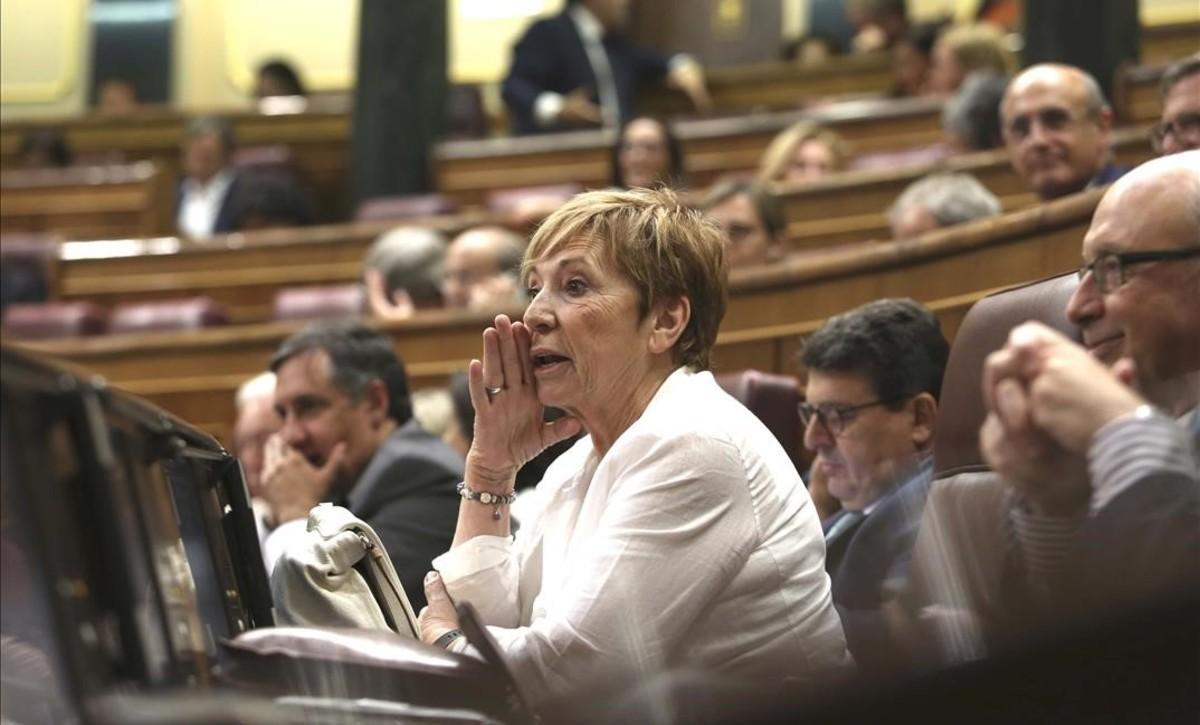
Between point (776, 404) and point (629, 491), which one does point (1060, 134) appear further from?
point (629, 491)

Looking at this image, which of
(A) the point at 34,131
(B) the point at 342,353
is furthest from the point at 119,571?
(A) the point at 34,131

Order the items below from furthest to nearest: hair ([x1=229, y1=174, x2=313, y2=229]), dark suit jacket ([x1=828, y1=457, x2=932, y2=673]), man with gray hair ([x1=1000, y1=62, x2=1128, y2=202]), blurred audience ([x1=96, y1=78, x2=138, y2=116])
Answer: blurred audience ([x1=96, y1=78, x2=138, y2=116]), hair ([x1=229, y1=174, x2=313, y2=229]), man with gray hair ([x1=1000, y1=62, x2=1128, y2=202]), dark suit jacket ([x1=828, y1=457, x2=932, y2=673])

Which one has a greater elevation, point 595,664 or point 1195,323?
point 1195,323

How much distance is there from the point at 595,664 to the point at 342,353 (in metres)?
1.52

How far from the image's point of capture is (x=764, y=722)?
972mm

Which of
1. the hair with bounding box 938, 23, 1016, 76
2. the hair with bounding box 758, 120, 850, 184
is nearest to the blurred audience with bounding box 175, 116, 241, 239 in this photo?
the hair with bounding box 758, 120, 850, 184

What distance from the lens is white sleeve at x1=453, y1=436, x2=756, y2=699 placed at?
1613 millimetres

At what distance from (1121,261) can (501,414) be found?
0.68 metres

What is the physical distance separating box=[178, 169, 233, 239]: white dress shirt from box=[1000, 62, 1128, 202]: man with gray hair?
374 centimetres

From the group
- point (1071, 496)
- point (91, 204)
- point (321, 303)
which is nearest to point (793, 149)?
point (321, 303)

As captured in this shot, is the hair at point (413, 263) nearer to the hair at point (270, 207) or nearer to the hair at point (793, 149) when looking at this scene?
the hair at point (793, 149)

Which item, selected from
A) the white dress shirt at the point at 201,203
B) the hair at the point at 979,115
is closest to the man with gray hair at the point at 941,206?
the hair at the point at 979,115

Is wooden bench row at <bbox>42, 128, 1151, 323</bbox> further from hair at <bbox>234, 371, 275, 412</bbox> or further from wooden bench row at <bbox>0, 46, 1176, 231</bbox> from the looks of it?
hair at <bbox>234, 371, 275, 412</bbox>

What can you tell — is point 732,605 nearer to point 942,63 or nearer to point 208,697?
point 208,697
